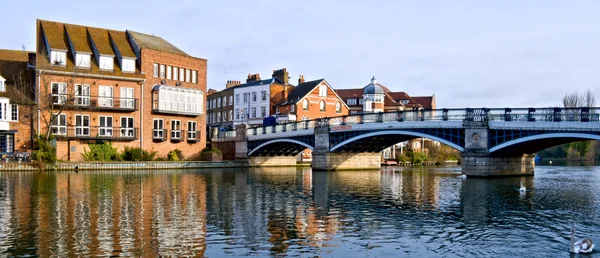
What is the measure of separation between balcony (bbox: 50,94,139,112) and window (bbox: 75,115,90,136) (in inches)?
38.2

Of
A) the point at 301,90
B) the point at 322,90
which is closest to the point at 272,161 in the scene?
the point at 301,90

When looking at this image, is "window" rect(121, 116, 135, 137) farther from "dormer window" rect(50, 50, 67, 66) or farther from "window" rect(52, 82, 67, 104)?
"dormer window" rect(50, 50, 67, 66)

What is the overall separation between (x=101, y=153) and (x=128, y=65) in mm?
9548

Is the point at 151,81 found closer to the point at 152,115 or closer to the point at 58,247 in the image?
the point at 152,115

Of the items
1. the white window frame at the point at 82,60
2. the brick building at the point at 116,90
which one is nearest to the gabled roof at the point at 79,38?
the brick building at the point at 116,90

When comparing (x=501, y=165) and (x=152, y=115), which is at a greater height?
(x=152, y=115)

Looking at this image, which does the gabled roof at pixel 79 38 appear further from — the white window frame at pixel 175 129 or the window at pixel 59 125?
the white window frame at pixel 175 129

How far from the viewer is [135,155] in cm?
5669

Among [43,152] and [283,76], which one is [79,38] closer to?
[43,152]

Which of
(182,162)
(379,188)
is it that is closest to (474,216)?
(379,188)

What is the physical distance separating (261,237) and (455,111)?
3066cm

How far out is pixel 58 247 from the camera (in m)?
15.1

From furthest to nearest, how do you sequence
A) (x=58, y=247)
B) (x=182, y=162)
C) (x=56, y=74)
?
(x=182, y=162), (x=56, y=74), (x=58, y=247)

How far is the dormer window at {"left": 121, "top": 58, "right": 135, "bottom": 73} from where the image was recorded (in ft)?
189
